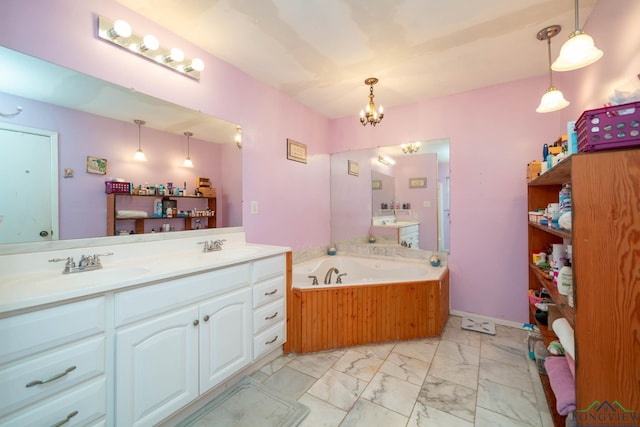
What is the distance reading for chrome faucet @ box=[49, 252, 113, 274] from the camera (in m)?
1.32

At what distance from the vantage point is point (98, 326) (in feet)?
3.49

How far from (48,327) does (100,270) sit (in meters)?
0.50

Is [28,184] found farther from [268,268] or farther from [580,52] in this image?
[580,52]

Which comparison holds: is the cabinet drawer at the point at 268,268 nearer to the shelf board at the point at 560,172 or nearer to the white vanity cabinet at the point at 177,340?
the white vanity cabinet at the point at 177,340

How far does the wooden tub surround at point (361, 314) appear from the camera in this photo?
6.91ft

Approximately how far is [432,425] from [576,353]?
84 centimetres

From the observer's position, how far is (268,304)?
6.21 ft

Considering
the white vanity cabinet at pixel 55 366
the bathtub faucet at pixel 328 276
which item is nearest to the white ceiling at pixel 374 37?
the white vanity cabinet at pixel 55 366

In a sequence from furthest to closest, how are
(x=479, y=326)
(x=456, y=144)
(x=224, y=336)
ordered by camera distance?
(x=456, y=144) → (x=479, y=326) → (x=224, y=336)

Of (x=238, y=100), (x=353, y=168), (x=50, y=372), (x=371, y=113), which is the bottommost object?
(x=50, y=372)

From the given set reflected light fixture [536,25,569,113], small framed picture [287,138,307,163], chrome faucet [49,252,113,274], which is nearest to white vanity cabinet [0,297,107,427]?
chrome faucet [49,252,113,274]

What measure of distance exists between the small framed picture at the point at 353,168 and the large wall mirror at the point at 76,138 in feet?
6.78

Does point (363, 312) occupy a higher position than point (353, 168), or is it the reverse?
point (353, 168)

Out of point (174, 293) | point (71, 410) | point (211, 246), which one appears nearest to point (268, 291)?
point (211, 246)
